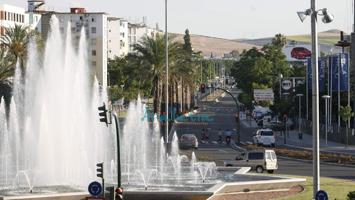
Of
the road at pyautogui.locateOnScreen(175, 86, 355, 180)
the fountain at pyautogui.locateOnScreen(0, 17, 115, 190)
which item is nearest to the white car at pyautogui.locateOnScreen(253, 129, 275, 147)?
the road at pyautogui.locateOnScreen(175, 86, 355, 180)

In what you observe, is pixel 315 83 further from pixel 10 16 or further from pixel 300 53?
pixel 300 53

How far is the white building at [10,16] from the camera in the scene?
12962cm

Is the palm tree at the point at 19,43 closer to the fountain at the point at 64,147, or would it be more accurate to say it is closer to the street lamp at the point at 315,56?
the fountain at the point at 64,147

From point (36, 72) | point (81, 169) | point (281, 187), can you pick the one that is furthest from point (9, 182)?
point (281, 187)

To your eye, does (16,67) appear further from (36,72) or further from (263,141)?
(36,72)

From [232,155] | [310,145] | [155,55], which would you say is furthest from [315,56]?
[155,55]

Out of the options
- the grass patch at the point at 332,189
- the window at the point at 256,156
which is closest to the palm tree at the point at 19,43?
the window at the point at 256,156

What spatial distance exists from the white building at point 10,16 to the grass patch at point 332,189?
94.9 meters

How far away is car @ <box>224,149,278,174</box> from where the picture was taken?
4512cm

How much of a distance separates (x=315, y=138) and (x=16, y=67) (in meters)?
47.5

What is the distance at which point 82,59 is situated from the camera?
1561 inches

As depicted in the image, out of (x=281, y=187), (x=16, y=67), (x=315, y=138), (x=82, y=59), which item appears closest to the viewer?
(x=315, y=138)

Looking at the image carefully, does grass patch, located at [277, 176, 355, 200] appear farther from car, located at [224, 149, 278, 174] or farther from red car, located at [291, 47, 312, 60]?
red car, located at [291, 47, 312, 60]

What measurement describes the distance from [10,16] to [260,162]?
9582 centimetres
